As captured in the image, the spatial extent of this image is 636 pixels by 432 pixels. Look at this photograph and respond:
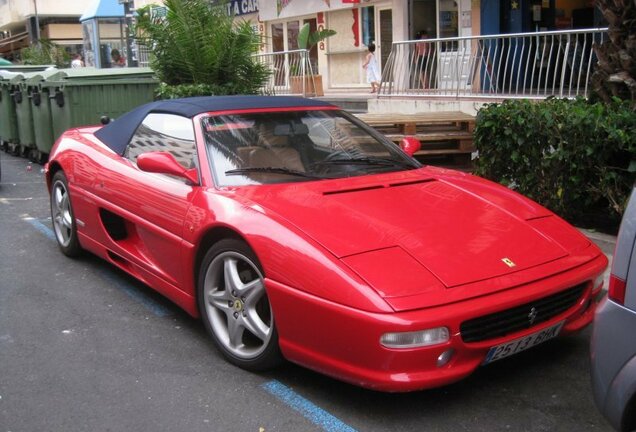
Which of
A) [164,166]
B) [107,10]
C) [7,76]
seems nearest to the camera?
[164,166]

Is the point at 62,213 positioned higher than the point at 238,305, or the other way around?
the point at 62,213

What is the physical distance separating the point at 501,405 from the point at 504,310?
52cm

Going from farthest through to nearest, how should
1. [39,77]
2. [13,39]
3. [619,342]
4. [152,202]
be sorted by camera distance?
1. [13,39]
2. [39,77]
3. [152,202]
4. [619,342]

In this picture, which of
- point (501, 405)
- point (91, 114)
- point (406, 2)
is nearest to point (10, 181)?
point (91, 114)

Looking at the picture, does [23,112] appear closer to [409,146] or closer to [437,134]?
[437,134]

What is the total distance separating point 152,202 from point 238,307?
114 centimetres

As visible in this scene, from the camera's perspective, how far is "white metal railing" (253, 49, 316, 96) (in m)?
15.7

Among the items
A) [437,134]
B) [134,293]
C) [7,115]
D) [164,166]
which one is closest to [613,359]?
[164,166]

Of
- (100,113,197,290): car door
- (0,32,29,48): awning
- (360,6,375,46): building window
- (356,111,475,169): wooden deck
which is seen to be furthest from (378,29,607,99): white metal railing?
(0,32,29,48): awning

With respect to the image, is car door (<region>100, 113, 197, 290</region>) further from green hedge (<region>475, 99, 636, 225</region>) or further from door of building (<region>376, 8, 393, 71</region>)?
door of building (<region>376, 8, 393, 71</region>)

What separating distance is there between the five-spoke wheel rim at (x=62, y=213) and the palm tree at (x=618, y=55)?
494 cm

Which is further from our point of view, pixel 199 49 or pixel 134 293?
pixel 199 49

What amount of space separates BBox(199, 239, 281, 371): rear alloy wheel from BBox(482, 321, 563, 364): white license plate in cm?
107

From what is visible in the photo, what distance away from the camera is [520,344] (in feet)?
11.5
